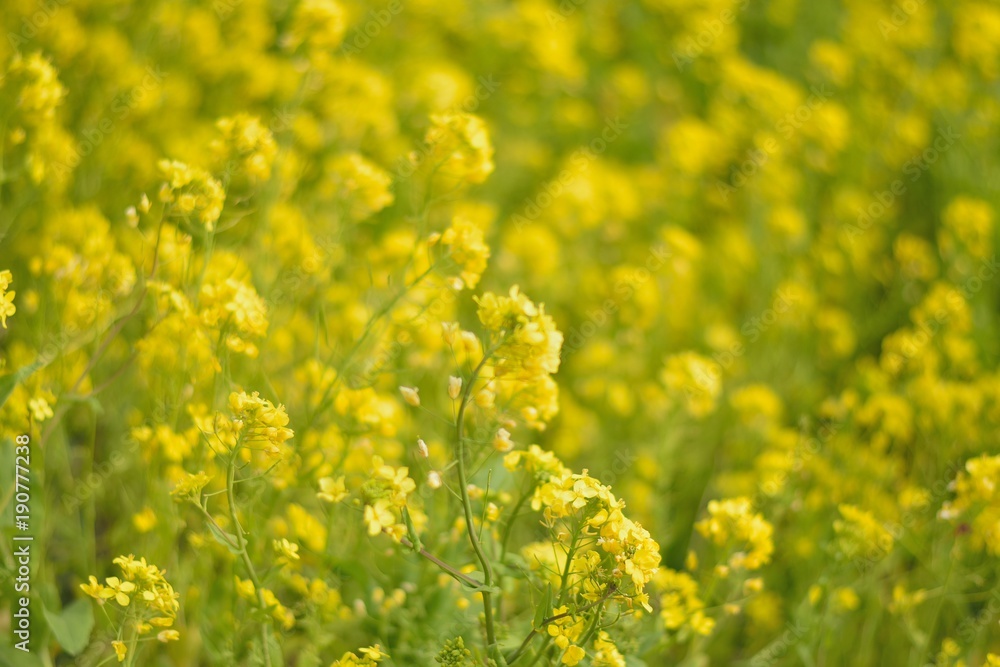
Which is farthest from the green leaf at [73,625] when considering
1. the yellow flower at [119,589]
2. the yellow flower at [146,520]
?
the yellow flower at [119,589]

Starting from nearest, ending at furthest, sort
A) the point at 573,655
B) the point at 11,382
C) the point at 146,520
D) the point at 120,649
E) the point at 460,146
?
the point at 573,655
the point at 120,649
the point at 11,382
the point at 460,146
the point at 146,520

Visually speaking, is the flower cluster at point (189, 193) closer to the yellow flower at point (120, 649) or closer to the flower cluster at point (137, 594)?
the flower cluster at point (137, 594)

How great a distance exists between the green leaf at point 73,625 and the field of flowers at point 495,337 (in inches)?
0.4

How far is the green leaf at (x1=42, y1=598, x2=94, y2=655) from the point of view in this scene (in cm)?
183

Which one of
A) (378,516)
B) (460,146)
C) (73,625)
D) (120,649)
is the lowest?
(73,625)

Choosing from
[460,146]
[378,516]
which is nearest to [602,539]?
[378,516]

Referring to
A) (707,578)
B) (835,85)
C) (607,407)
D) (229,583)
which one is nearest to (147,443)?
(229,583)

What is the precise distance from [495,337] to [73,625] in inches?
46.9

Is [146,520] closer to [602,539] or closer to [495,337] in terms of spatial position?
[495,337]

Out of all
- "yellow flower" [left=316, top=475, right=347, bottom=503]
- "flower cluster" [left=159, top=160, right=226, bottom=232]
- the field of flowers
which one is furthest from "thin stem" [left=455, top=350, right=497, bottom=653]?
"flower cluster" [left=159, top=160, right=226, bottom=232]

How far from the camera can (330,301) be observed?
3078 mm

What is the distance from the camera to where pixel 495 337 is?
1567 millimetres

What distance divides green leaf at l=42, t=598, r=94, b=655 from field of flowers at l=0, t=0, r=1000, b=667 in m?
0.01

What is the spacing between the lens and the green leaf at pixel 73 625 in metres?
1.83
